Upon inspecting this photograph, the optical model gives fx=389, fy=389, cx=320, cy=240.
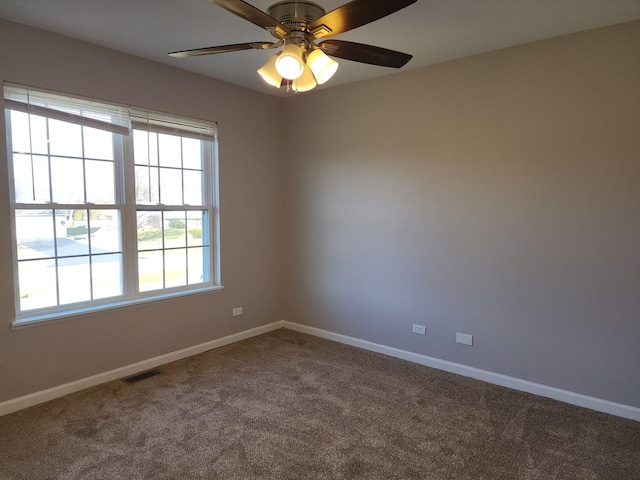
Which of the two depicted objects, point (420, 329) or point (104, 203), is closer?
point (104, 203)

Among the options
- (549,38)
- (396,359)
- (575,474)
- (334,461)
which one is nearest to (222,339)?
(396,359)

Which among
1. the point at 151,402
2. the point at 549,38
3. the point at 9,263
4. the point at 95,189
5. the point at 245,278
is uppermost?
the point at 549,38

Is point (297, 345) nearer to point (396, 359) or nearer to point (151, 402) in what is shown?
point (396, 359)

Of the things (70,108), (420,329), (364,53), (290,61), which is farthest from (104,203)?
(420,329)

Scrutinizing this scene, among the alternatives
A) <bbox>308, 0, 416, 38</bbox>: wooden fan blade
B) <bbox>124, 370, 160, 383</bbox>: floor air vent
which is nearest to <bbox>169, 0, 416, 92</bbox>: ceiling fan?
<bbox>308, 0, 416, 38</bbox>: wooden fan blade

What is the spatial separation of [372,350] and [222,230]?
6.39ft

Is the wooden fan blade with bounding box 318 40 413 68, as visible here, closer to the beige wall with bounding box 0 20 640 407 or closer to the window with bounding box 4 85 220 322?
the beige wall with bounding box 0 20 640 407

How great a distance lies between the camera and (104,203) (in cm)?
318

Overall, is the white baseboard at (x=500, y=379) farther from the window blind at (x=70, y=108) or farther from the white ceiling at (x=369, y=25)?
the window blind at (x=70, y=108)

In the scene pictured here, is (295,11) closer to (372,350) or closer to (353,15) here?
(353,15)

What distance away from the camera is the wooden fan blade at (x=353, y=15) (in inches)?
62.8

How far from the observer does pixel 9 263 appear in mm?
2682

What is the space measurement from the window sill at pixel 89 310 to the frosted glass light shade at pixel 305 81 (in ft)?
7.53

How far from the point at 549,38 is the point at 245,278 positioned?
342 cm
